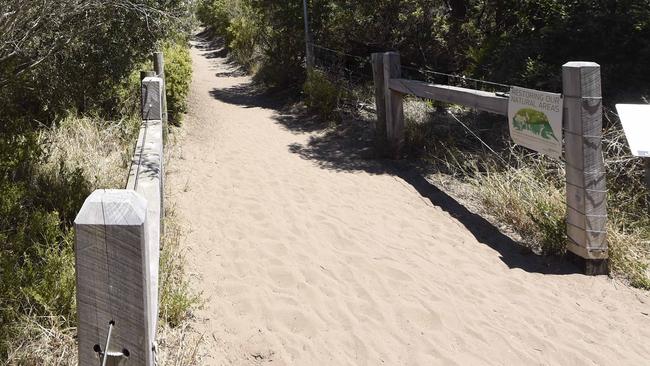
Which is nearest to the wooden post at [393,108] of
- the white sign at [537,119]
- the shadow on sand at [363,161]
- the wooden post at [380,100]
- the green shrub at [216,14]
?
the wooden post at [380,100]

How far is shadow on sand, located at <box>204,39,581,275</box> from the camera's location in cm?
521

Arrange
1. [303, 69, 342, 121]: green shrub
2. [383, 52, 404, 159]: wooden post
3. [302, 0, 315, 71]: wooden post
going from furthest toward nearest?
[302, 0, 315, 71]: wooden post → [303, 69, 342, 121]: green shrub → [383, 52, 404, 159]: wooden post

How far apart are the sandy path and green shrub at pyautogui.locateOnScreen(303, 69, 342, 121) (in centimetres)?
408

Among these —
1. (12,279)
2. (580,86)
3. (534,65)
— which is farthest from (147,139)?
(534,65)

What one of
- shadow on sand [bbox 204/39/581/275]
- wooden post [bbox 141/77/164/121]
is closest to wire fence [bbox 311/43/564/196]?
shadow on sand [bbox 204/39/581/275]

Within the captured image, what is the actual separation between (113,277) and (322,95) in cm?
980

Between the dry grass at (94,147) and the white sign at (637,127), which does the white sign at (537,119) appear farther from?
the dry grass at (94,147)

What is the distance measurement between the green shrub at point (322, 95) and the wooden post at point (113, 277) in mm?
9340

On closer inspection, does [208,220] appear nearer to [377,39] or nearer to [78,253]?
[78,253]

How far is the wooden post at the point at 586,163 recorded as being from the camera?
4676mm

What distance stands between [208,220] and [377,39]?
739cm

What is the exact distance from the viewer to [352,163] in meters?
8.50

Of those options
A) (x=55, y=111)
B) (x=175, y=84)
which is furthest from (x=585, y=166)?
(x=175, y=84)

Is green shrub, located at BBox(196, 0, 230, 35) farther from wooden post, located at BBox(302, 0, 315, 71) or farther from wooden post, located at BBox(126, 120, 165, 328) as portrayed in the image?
wooden post, located at BBox(126, 120, 165, 328)
